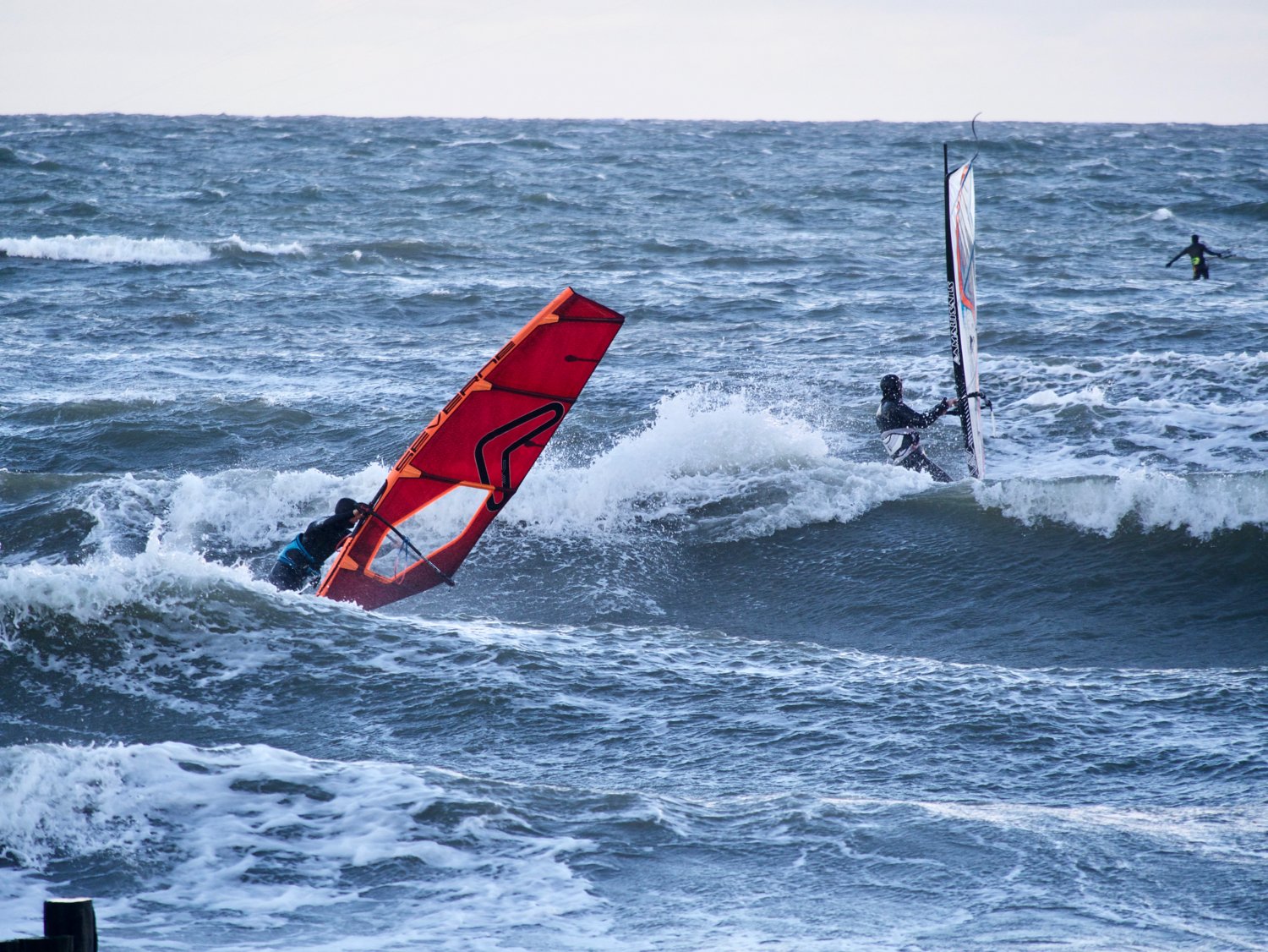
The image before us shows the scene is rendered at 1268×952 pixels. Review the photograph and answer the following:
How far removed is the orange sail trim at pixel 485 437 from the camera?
6.45 meters

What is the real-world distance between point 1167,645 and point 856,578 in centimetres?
196

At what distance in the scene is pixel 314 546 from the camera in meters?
6.48

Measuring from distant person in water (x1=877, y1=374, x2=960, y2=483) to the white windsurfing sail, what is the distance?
0.65ft

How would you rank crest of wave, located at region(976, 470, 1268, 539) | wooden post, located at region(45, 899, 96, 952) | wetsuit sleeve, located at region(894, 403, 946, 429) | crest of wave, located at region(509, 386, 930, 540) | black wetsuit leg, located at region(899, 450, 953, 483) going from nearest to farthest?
wooden post, located at region(45, 899, 96, 952) < crest of wave, located at region(976, 470, 1268, 539) < wetsuit sleeve, located at region(894, 403, 946, 429) < crest of wave, located at region(509, 386, 930, 540) < black wetsuit leg, located at region(899, 450, 953, 483)

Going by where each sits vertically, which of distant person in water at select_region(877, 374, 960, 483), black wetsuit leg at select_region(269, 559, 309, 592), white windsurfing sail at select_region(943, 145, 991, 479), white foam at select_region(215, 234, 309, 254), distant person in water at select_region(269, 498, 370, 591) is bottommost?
black wetsuit leg at select_region(269, 559, 309, 592)

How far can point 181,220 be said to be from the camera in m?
21.8

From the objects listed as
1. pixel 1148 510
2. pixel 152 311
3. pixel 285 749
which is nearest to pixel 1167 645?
pixel 1148 510

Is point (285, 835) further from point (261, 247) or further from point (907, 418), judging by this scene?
point (261, 247)

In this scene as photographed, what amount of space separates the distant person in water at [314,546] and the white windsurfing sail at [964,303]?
4302 millimetres

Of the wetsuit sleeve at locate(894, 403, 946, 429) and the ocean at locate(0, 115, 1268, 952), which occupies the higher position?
the wetsuit sleeve at locate(894, 403, 946, 429)

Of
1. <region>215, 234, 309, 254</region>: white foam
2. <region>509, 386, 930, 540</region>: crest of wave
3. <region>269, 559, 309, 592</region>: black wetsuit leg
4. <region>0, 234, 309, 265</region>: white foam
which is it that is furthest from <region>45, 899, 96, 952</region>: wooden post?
<region>215, 234, 309, 254</region>: white foam

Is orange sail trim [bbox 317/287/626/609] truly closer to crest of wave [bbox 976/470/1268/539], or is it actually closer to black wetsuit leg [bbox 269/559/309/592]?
black wetsuit leg [bbox 269/559/309/592]

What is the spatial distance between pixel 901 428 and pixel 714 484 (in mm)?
1480

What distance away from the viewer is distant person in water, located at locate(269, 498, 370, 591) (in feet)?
21.0
